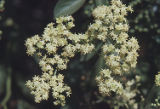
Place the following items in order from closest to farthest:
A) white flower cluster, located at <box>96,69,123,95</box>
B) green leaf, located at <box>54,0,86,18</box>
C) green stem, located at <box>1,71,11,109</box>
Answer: white flower cluster, located at <box>96,69,123,95</box>, green leaf, located at <box>54,0,86,18</box>, green stem, located at <box>1,71,11,109</box>

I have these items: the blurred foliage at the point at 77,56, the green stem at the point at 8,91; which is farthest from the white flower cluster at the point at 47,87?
the green stem at the point at 8,91

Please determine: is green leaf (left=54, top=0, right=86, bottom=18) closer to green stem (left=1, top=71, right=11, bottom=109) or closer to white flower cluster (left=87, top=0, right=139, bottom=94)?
white flower cluster (left=87, top=0, right=139, bottom=94)

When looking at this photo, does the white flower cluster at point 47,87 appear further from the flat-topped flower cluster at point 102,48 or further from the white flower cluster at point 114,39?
the white flower cluster at point 114,39

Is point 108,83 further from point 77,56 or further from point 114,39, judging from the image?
point 77,56

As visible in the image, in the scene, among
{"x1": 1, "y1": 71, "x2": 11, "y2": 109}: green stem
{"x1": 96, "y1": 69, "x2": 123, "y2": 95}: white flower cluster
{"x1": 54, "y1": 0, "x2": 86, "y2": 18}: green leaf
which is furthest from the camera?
{"x1": 1, "y1": 71, "x2": 11, "y2": 109}: green stem

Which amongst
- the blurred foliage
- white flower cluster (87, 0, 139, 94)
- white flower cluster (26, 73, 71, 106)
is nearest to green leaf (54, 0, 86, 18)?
the blurred foliage

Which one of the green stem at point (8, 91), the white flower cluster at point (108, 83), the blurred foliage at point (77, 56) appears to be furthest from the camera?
the green stem at point (8, 91)

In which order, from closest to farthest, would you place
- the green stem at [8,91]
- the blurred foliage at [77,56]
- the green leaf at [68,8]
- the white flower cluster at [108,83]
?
the white flower cluster at [108,83]
the green leaf at [68,8]
the blurred foliage at [77,56]
the green stem at [8,91]
